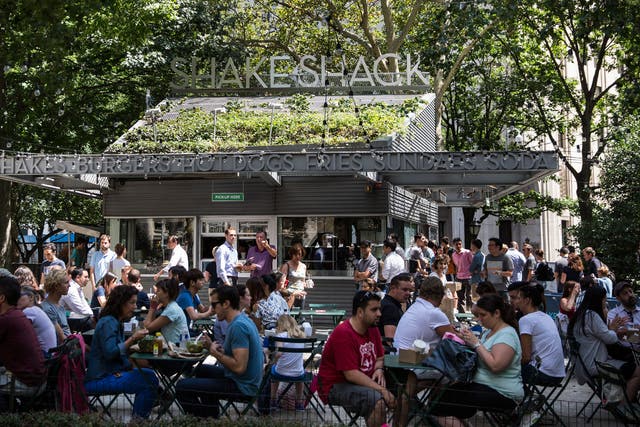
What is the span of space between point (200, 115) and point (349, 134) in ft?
14.3

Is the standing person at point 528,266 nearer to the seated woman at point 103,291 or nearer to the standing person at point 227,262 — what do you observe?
the standing person at point 227,262

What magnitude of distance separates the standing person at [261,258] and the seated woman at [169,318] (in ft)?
19.1

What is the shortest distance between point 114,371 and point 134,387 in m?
0.27

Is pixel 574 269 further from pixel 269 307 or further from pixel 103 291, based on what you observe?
pixel 103 291

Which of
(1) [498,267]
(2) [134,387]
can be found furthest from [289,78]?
(2) [134,387]

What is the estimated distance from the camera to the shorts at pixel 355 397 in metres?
5.85

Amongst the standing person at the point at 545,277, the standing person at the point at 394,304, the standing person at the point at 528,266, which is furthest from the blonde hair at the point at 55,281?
the standing person at the point at 545,277

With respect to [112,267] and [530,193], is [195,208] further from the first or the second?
[530,193]

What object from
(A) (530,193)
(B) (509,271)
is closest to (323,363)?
(B) (509,271)

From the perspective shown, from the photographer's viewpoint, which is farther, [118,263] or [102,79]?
[102,79]

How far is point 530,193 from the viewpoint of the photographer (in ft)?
110

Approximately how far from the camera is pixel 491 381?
19.6ft

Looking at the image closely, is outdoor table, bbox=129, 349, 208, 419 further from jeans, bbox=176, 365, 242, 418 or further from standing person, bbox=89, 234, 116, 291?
standing person, bbox=89, 234, 116, 291

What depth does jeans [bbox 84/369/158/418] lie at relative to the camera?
667 cm
